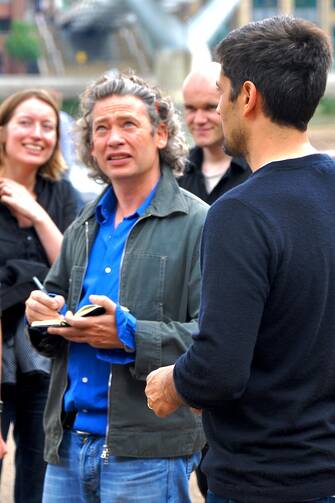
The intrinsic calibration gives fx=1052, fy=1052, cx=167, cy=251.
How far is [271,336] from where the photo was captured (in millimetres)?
2551

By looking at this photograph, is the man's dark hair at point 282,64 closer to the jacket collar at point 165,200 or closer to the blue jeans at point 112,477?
the jacket collar at point 165,200

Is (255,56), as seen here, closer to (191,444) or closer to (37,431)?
(191,444)

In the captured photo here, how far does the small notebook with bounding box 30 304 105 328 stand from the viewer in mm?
3400

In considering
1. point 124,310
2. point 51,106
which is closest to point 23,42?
point 51,106

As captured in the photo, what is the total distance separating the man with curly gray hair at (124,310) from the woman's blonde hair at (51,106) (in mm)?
1077

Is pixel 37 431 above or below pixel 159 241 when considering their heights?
below

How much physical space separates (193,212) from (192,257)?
0.20 meters

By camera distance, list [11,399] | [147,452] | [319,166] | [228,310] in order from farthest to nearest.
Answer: [11,399] → [147,452] → [319,166] → [228,310]

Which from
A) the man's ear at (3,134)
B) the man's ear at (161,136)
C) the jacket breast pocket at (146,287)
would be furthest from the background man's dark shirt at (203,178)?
the jacket breast pocket at (146,287)

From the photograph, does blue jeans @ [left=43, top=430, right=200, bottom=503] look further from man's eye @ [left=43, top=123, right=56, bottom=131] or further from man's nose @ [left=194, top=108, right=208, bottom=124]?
man's nose @ [left=194, top=108, right=208, bottom=124]

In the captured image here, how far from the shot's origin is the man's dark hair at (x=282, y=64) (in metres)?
2.56

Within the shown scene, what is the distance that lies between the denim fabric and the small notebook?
1.01 meters

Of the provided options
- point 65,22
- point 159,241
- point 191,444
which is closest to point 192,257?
point 159,241

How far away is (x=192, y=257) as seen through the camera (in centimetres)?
358
